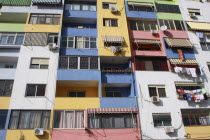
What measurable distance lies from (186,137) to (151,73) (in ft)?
20.7

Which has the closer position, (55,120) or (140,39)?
(55,120)

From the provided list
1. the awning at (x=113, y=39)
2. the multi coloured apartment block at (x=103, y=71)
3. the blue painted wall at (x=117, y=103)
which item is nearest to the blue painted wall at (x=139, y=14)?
the multi coloured apartment block at (x=103, y=71)

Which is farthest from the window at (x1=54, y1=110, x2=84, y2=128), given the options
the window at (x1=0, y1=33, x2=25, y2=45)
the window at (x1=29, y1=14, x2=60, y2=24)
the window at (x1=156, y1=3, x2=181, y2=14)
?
the window at (x1=156, y1=3, x2=181, y2=14)

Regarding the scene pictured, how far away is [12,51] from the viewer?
18.0 m

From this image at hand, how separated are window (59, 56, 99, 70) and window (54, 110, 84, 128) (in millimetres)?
4299

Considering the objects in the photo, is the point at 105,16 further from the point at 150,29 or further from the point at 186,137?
the point at 186,137

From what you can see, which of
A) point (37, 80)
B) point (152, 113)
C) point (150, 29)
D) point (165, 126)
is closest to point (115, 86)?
point (152, 113)

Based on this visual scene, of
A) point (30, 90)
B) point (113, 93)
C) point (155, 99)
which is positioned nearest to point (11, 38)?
point (30, 90)

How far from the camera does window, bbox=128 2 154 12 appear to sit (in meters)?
23.4

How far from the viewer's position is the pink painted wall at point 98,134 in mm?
14670

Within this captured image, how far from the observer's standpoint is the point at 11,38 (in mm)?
18562

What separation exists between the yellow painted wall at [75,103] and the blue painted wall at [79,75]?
6.66 feet

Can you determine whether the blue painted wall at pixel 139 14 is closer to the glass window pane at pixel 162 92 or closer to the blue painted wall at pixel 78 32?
the blue painted wall at pixel 78 32

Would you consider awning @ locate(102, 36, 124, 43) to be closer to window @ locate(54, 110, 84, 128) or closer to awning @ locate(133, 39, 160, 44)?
awning @ locate(133, 39, 160, 44)
